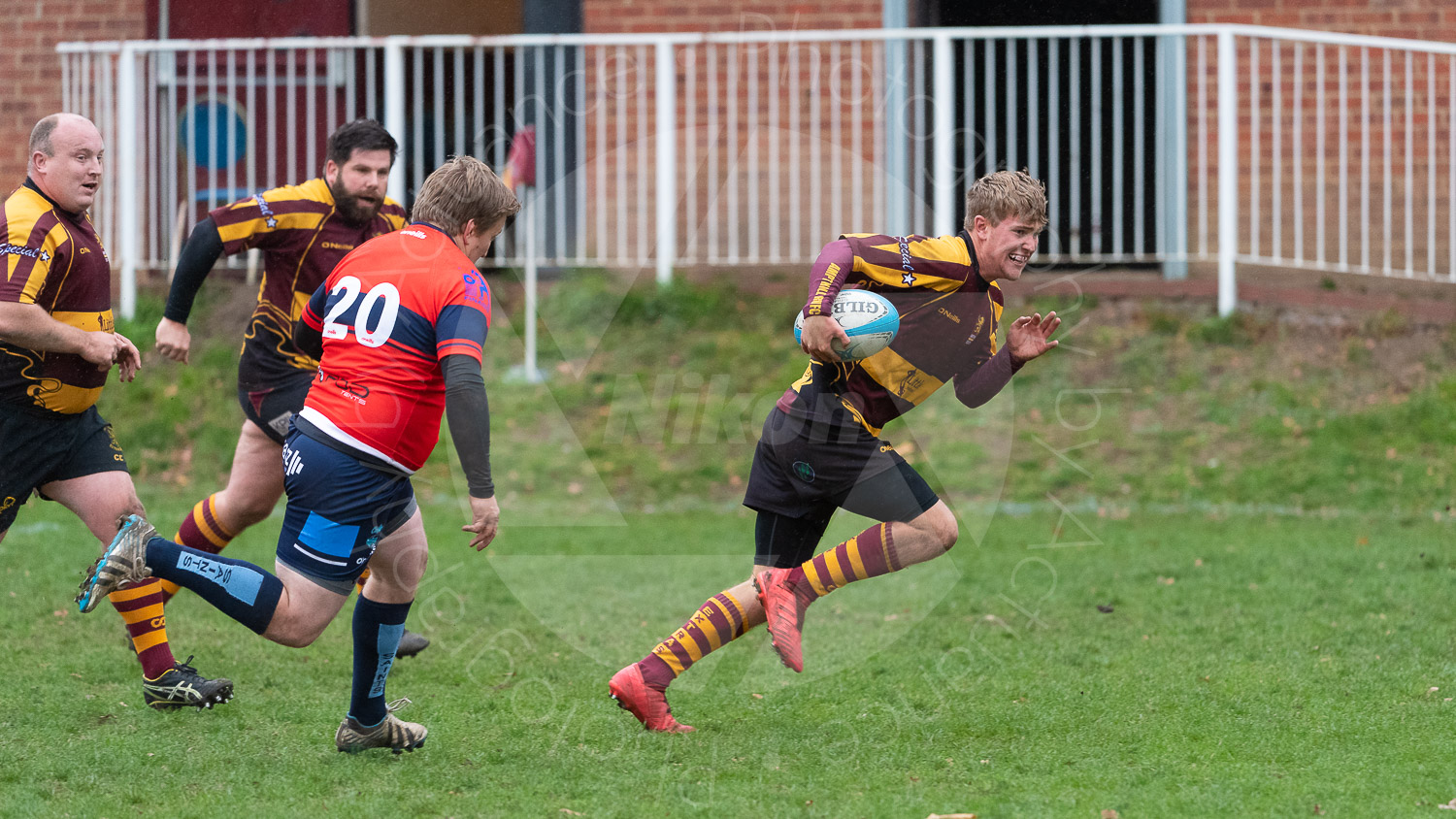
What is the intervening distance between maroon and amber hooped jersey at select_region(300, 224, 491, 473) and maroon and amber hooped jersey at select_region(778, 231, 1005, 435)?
1.29m

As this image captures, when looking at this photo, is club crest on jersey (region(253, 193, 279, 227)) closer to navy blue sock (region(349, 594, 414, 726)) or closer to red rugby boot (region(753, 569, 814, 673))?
navy blue sock (region(349, 594, 414, 726))

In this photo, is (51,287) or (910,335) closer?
(51,287)

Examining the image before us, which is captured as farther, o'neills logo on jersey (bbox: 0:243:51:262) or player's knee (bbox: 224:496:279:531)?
player's knee (bbox: 224:496:279:531)

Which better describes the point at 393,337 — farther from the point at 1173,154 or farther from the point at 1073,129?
the point at 1173,154

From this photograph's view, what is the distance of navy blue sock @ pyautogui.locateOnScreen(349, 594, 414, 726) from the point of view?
4.21 metres

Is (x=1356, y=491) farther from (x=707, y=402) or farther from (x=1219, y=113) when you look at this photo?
(x=707, y=402)

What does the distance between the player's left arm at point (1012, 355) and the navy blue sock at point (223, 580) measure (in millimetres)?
2400

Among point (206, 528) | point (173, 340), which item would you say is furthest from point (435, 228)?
point (206, 528)

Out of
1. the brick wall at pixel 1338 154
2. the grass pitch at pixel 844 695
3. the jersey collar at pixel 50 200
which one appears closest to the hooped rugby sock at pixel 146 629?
the grass pitch at pixel 844 695

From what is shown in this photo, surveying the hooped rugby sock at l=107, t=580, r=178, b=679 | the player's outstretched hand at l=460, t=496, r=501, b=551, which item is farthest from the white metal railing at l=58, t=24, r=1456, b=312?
the player's outstretched hand at l=460, t=496, r=501, b=551

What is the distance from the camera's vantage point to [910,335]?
4734 millimetres

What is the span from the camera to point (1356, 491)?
332 inches

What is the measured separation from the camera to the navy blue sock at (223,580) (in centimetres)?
384

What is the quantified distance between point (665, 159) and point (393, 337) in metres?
6.79
